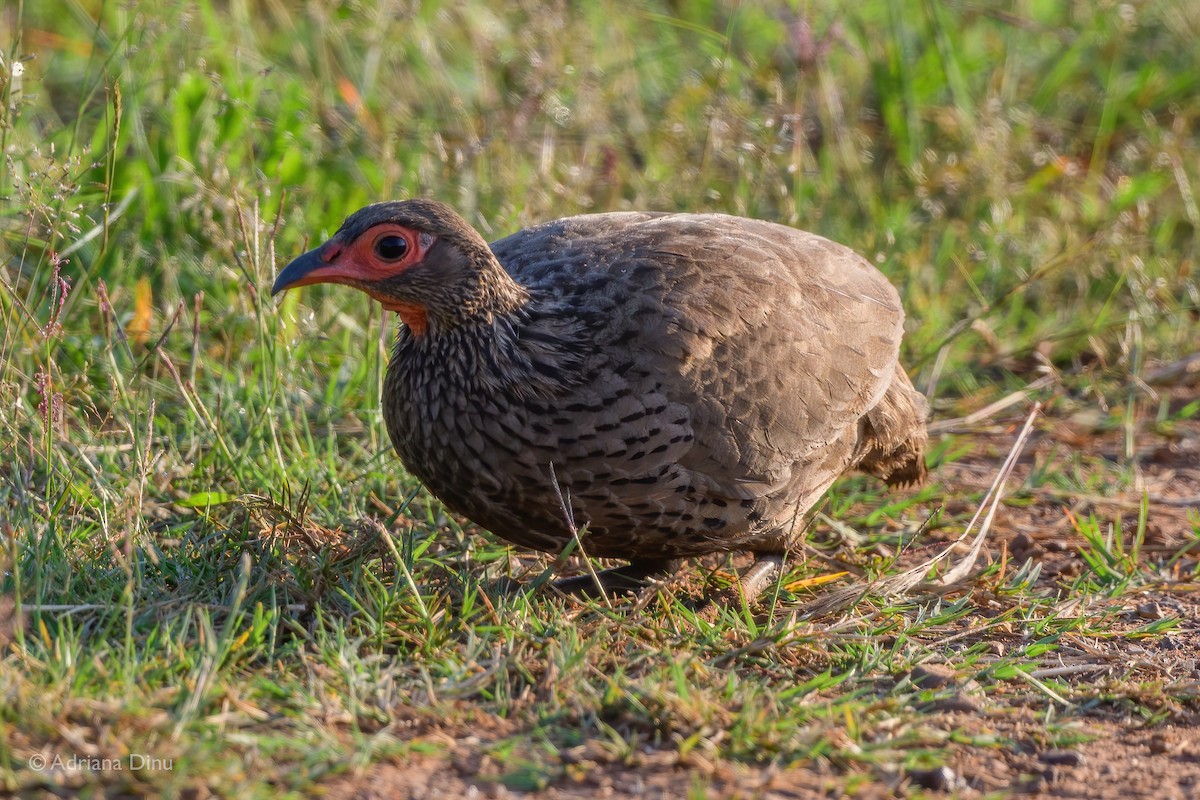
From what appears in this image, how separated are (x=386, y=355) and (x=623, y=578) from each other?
112 cm

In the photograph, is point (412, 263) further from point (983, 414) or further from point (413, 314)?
point (983, 414)

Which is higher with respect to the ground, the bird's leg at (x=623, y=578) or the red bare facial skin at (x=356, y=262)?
the red bare facial skin at (x=356, y=262)

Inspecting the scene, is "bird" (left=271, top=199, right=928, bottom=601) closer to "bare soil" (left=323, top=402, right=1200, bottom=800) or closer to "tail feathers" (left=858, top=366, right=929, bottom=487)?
"tail feathers" (left=858, top=366, right=929, bottom=487)

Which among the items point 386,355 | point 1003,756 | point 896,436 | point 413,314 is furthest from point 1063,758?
point 386,355

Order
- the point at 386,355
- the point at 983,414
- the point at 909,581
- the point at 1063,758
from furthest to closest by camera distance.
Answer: the point at 983,414 < the point at 386,355 < the point at 909,581 < the point at 1063,758

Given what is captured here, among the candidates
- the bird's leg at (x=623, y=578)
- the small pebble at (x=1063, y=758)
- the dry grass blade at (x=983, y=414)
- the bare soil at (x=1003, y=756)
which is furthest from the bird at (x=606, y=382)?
the dry grass blade at (x=983, y=414)

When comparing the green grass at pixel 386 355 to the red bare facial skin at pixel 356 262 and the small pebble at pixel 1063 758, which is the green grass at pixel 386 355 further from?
the red bare facial skin at pixel 356 262

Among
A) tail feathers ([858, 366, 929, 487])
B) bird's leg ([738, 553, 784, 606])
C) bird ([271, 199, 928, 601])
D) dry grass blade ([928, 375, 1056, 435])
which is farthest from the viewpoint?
dry grass blade ([928, 375, 1056, 435])

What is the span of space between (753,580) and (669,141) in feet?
8.64

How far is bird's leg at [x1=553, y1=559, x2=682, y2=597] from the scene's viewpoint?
12.9 feet

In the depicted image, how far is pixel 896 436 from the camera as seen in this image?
407 cm

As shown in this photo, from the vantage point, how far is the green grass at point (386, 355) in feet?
9.49

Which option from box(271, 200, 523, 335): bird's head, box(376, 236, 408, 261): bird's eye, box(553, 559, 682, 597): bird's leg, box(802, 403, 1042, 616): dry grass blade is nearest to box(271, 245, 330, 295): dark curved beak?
box(271, 200, 523, 335): bird's head

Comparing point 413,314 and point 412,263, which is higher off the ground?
point 412,263
